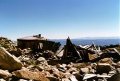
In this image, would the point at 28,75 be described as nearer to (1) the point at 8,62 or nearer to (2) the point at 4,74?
(2) the point at 4,74

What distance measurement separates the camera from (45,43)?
3241 cm

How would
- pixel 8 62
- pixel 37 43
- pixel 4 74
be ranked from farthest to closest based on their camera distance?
pixel 37 43
pixel 8 62
pixel 4 74

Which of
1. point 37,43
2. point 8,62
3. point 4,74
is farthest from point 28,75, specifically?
point 37,43

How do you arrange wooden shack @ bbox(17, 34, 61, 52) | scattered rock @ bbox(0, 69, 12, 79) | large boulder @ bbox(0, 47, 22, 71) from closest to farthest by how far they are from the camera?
scattered rock @ bbox(0, 69, 12, 79)
large boulder @ bbox(0, 47, 22, 71)
wooden shack @ bbox(17, 34, 61, 52)

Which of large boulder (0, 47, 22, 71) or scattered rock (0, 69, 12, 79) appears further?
large boulder (0, 47, 22, 71)

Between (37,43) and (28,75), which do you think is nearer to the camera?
(28,75)

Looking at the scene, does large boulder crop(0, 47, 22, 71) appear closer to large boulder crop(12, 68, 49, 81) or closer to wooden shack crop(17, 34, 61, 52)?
large boulder crop(12, 68, 49, 81)

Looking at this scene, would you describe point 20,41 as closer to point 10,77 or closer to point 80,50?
point 80,50

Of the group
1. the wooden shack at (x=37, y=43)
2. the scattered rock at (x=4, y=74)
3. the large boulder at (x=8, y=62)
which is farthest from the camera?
the wooden shack at (x=37, y=43)

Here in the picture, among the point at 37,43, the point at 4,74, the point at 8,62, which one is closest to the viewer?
the point at 4,74

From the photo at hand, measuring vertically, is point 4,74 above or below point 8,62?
below

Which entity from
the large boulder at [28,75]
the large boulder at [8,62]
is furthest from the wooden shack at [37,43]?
the large boulder at [28,75]

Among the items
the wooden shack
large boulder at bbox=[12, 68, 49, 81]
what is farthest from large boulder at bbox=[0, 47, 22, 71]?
the wooden shack

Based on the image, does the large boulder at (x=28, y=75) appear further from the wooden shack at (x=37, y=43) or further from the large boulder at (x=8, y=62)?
the wooden shack at (x=37, y=43)
